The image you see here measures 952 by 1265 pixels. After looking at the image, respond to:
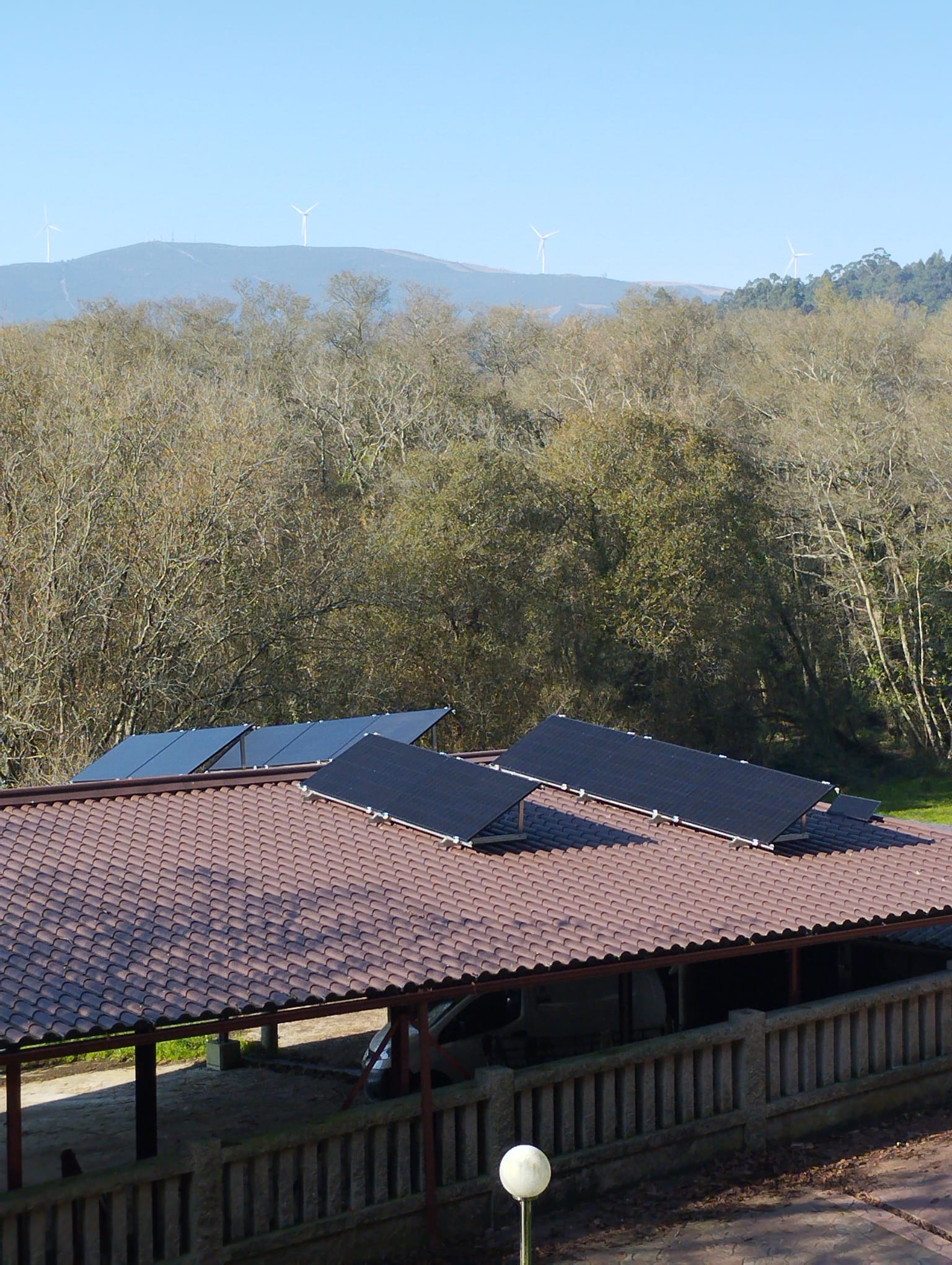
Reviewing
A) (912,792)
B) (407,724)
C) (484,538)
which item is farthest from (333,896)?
(912,792)

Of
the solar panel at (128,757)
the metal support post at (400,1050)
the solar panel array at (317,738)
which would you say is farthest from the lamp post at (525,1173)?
the solar panel at (128,757)

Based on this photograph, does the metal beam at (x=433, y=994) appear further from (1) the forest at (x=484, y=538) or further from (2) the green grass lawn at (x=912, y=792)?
(2) the green grass lawn at (x=912, y=792)

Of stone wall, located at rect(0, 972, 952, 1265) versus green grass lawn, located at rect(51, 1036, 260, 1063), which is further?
green grass lawn, located at rect(51, 1036, 260, 1063)

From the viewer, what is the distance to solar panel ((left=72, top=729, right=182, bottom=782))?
16906 millimetres

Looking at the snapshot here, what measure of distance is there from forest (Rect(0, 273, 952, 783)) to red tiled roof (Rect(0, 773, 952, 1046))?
15.0 meters

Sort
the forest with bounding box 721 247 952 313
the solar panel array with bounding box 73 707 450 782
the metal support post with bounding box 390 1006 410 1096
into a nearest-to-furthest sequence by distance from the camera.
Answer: the metal support post with bounding box 390 1006 410 1096 → the solar panel array with bounding box 73 707 450 782 → the forest with bounding box 721 247 952 313

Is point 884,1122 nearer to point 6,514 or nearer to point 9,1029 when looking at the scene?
point 9,1029

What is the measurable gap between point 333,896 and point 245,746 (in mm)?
7167

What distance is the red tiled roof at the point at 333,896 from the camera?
9.14 m

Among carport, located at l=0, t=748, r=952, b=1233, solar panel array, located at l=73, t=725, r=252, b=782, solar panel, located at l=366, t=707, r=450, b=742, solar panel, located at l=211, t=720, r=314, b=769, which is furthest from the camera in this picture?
solar panel, located at l=211, t=720, r=314, b=769

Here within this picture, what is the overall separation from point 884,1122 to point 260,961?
6500 millimetres

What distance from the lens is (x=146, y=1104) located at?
10070 millimetres

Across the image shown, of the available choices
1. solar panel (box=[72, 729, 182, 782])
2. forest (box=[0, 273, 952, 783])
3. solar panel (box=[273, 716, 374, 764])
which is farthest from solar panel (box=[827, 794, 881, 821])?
forest (box=[0, 273, 952, 783])

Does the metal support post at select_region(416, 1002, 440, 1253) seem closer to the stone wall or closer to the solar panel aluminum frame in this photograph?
the stone wall
